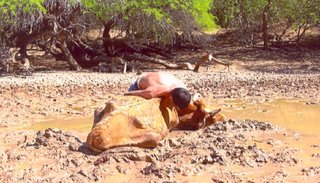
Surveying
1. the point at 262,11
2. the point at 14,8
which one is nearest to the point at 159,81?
the point at 14,8

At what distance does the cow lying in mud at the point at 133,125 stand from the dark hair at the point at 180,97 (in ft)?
0.27

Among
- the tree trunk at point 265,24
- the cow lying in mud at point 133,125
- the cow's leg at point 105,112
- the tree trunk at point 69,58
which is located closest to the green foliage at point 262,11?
the tree trunk at point 265,24

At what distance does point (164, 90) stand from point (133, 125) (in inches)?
29.8

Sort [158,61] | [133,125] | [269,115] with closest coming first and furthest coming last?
[133,125] → [269,115] → [158,61]

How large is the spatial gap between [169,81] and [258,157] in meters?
1.57

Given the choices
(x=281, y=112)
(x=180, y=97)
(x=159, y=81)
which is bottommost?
(x=281, y=112)

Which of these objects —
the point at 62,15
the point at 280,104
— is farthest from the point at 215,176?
the point at 62,15

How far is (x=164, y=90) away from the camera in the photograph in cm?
669

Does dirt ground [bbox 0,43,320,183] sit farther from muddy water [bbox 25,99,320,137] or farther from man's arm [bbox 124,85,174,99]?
man's arm [bbox 124,85,174,99]

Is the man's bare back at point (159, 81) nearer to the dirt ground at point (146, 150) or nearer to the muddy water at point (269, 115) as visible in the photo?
the dirt ground at point (146, 150)

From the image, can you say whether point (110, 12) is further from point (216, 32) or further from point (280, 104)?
point (216, 32)

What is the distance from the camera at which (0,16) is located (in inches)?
499

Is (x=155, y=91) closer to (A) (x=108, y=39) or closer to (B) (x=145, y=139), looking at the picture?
(B) (x=145, y=139)

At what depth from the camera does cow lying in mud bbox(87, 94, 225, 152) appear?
595 cm
